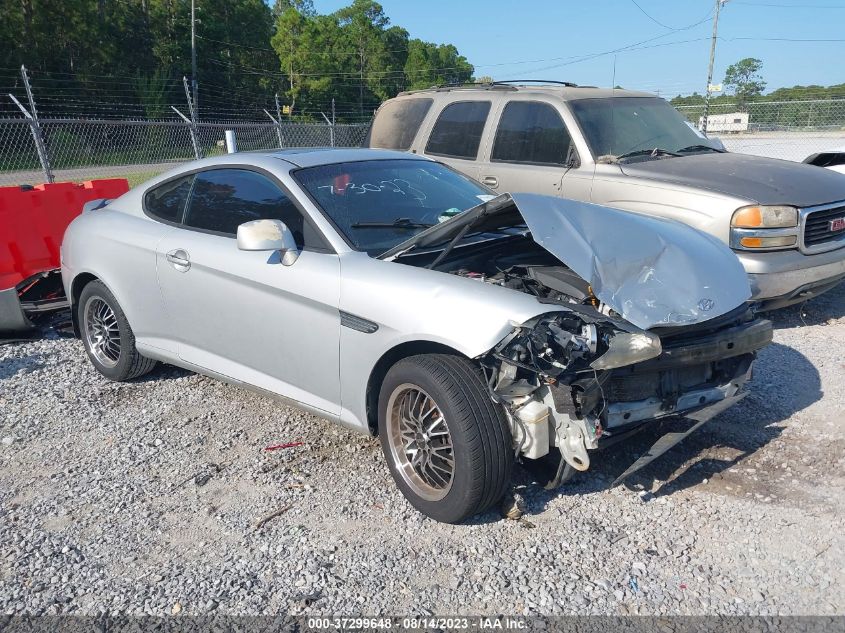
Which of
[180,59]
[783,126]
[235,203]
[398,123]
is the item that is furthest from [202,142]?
[180,59]

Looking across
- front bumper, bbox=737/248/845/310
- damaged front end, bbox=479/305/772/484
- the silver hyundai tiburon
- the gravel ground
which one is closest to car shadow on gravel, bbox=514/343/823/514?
the gravel ground

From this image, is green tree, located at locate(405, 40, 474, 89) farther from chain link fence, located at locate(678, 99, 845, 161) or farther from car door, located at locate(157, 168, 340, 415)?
car door, located at locate(157, 168, 340, 415)

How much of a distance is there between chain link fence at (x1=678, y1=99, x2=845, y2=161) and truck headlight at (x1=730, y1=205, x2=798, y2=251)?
12275 mm

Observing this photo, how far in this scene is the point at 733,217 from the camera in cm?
538

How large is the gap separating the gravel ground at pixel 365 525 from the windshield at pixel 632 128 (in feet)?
9.05

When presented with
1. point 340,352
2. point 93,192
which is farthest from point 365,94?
point 340,352

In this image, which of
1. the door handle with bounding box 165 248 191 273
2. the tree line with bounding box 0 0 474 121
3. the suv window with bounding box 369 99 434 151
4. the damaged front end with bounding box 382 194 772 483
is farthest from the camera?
the tree line with bounding box 0 0 474 121

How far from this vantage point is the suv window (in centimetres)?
770

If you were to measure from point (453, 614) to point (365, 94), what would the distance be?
64.2 m

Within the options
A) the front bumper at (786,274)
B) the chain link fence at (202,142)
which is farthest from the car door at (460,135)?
the chain link fence at (202,142)

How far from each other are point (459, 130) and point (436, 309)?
458cm

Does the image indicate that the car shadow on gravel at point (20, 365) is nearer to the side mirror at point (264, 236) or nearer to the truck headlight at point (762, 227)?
the side mirror at point (264, 236)

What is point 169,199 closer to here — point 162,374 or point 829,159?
point 162,374

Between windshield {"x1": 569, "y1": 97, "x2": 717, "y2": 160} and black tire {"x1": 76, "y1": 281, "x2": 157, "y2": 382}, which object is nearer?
black tire {"x1": 76, "y1": 281, "x2": 157, "y2": 382}
